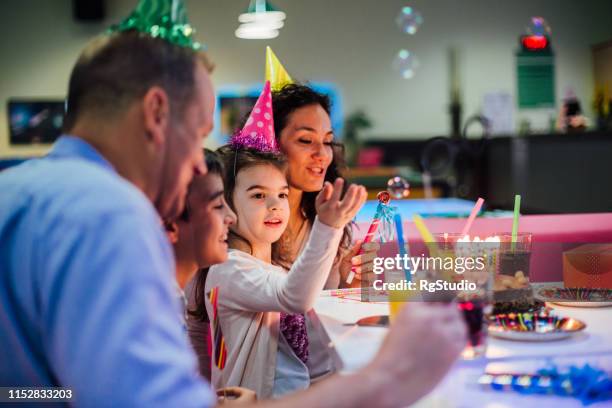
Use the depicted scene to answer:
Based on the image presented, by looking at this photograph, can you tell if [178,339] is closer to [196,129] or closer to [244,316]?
[196,129]

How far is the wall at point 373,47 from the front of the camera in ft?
31.1

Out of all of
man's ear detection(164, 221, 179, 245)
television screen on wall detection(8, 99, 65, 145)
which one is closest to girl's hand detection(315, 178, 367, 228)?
man's ear detection(164, 221, 179, 245)

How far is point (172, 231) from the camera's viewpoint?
1185 mm

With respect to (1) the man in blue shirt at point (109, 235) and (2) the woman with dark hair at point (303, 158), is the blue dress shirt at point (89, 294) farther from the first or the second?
(2) the woman with dark hair at point (303, 158)

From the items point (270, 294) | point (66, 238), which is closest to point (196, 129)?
point (66, 238)

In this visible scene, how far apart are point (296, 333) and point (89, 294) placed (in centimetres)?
128

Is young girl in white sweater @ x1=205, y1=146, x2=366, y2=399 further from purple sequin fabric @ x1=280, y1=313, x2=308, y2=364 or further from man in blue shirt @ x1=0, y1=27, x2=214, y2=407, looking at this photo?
man in blue shirt @ x1=0, y1=27, x2=214, y2=407

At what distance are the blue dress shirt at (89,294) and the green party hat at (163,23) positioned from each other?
0.22 m

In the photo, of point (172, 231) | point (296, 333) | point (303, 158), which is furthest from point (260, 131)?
point (172, 231)

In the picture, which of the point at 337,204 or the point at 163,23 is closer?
the point at 163,23

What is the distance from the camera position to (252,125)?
81.5 inches

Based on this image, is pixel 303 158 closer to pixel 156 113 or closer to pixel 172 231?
pixel 172 231

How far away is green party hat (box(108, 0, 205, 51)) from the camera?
3.02 ft

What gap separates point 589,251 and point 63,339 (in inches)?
61.3
